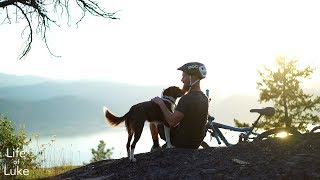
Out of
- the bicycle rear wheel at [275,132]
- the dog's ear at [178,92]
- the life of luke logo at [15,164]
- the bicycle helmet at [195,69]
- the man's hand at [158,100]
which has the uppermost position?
the bicycle helmet at [195,69]

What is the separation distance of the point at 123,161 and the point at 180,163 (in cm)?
145

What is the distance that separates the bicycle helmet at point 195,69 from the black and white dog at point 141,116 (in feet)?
1.25

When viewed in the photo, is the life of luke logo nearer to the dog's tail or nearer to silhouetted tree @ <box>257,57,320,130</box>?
the dog's tail

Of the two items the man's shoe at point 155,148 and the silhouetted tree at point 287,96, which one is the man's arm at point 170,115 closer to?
the man's shoe at point 155,148

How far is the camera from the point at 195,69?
8570 mm

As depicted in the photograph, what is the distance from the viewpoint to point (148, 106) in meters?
8.23

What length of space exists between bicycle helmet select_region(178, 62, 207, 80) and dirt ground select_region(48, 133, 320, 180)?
145 cm

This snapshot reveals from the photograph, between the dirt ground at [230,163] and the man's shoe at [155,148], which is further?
the man's shoe at [155,148]

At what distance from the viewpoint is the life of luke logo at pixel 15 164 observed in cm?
1393

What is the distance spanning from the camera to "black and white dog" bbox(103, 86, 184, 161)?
322 inches

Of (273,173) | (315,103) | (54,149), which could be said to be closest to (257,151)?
(273,173)

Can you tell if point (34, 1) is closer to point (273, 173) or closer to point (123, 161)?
point (123, 161)

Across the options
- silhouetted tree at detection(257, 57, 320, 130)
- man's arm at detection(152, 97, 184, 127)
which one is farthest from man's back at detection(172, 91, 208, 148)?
silhouetted tree at detection(257, 57, 320, 130)

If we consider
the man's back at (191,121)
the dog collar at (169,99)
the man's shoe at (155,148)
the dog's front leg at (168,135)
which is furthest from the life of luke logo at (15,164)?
the dog collar at (169,99)
